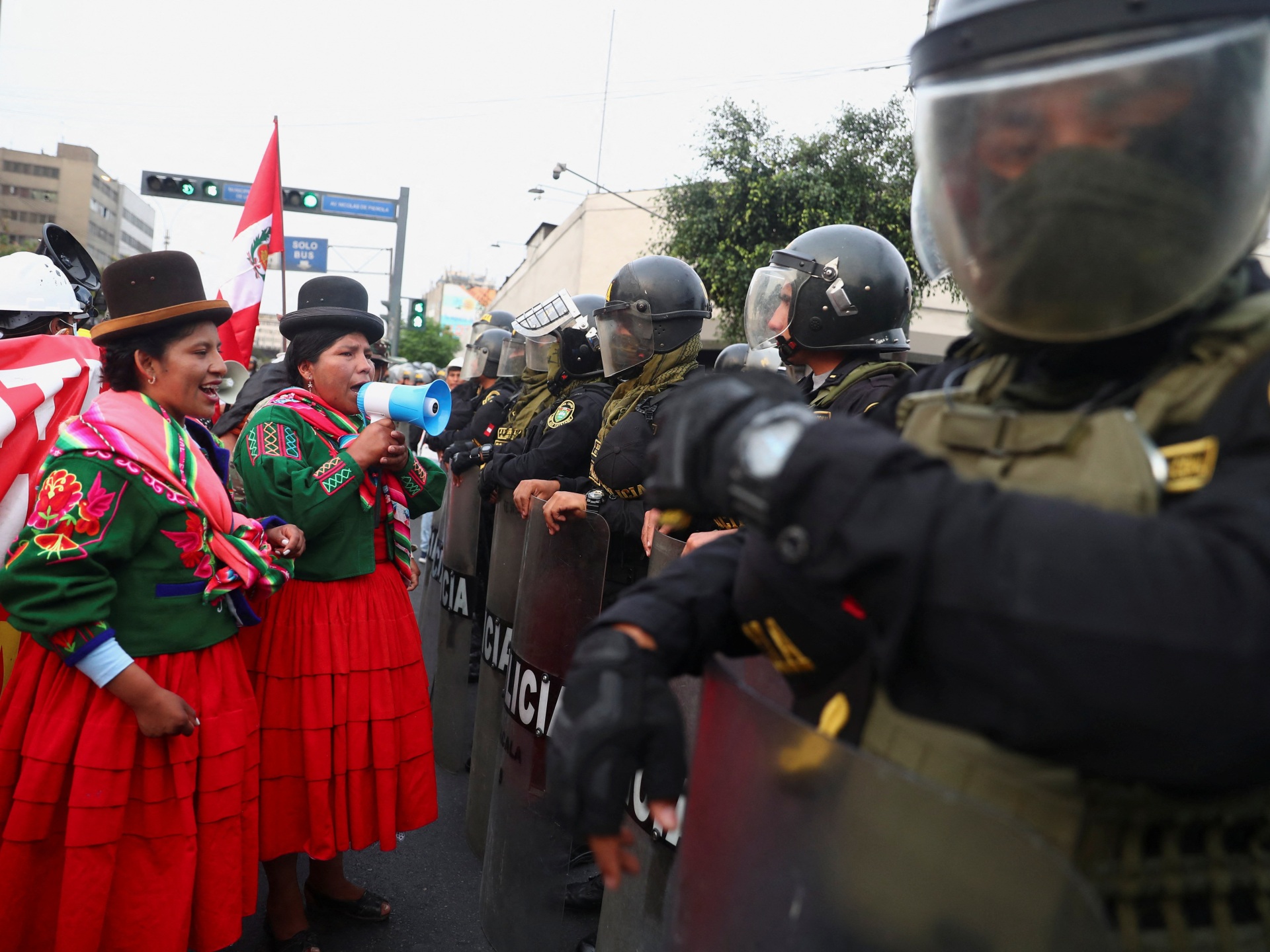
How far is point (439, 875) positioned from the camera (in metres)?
3.80

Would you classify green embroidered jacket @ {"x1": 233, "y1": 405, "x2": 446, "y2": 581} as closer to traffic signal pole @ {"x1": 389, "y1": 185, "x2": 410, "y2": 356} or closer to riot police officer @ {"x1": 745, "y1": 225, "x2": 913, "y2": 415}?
riot police officer @ {"x1": 745, "y1": 225, "x2": 913, "y2": 415}

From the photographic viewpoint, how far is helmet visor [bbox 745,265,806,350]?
3186mm

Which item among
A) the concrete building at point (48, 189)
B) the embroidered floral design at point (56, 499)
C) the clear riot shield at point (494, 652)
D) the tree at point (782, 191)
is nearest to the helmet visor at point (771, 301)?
the clear riot shield at point (494, 652)

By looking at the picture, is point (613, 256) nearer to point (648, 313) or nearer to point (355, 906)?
point (648, 313)

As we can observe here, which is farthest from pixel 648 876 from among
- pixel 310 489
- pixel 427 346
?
pixel 427 346

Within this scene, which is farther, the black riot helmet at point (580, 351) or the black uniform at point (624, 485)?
the black riot helmet at point (580, 351)

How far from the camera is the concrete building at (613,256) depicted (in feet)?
68.9

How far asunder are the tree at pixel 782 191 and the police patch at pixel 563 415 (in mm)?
10967

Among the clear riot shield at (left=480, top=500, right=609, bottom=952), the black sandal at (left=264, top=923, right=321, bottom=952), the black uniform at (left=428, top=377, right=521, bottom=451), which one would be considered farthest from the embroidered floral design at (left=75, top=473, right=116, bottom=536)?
the black uniform at (left=428, top=377, right=521, bottom=451)

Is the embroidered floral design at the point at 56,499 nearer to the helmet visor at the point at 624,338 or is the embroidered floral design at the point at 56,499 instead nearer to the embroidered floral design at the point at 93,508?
the embroidered floral design at the point at 93,508

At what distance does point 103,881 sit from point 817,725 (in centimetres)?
217

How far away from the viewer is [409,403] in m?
3.16

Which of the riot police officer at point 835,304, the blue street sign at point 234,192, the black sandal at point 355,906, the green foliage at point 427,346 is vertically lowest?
the green foliage at point 427,346

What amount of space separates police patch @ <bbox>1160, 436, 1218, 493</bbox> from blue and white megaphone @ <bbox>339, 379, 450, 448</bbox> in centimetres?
250
